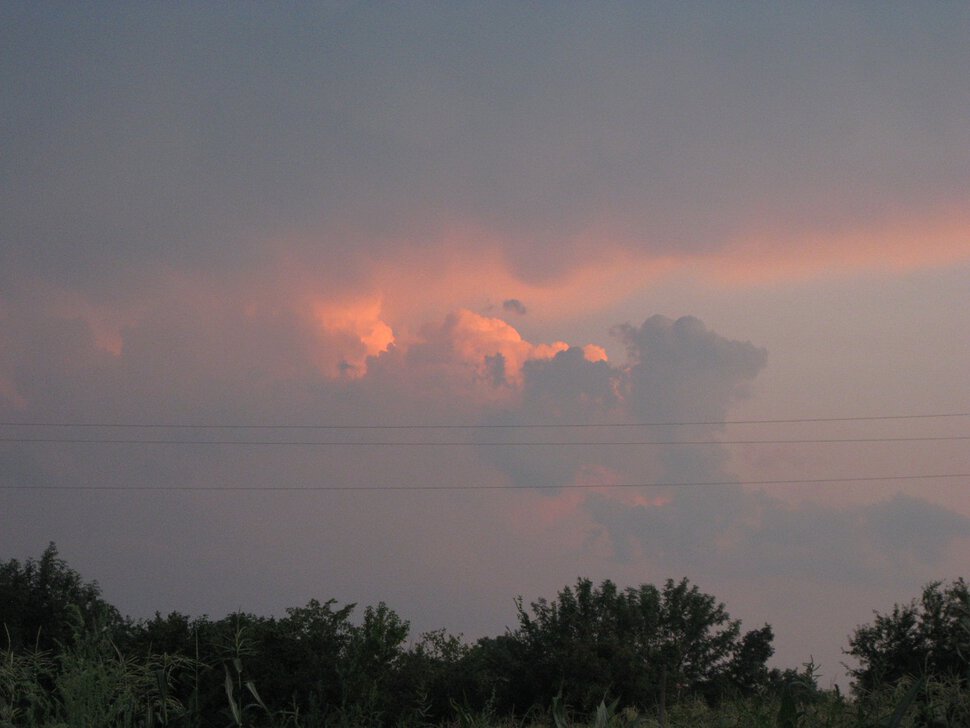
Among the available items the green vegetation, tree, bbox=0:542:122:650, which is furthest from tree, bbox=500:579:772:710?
tree, bbox=0:542:122:650

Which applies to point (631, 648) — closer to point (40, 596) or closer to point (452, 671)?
point (452, 671)

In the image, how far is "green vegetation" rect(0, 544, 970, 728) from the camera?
877cm

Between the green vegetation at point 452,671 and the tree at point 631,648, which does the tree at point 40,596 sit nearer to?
the green vegetation at point 452,671

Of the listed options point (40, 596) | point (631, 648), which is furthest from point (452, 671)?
point (40, 596)

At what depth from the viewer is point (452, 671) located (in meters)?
43.3

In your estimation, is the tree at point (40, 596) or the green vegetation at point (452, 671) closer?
the green vegetation at point (452, 671)

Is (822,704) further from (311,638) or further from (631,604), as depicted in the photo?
(631,604)

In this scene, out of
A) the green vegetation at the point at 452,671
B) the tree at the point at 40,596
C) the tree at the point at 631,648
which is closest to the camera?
the green vegetation at the point at 452,671

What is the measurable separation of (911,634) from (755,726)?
38793 millimetres

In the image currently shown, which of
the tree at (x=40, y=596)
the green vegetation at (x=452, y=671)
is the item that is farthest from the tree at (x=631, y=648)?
the tree at (x=40, y=596)

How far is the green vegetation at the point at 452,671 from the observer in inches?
345

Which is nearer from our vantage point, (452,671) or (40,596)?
(452,671)

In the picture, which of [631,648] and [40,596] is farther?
[40,596]

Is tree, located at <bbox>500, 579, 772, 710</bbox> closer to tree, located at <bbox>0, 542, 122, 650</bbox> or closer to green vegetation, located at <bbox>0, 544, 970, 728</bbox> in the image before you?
green vegetation, located at <bbox>0, 544, 970, 728</bbox>
